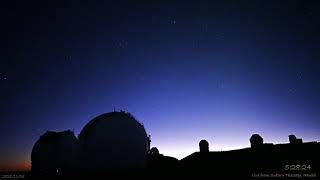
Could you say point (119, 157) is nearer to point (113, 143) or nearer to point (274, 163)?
point (113, 143)

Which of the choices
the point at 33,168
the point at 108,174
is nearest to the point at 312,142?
the point at 108,174

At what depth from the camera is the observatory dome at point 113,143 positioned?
2417 cm

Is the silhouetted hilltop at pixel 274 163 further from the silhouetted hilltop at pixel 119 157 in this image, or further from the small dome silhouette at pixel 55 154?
the small dome silhouette at pixel 55 154

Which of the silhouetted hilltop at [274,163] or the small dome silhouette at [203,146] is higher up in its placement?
the small dome silhouette at [203,146]

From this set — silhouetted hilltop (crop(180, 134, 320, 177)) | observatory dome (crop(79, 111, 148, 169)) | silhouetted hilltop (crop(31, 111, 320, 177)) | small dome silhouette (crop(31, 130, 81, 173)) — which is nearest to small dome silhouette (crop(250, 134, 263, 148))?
silhouetted hilltop (crop(180, 134, 320, 177))

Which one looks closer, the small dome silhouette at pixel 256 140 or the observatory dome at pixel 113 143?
the observatory dome at pixel 113 143

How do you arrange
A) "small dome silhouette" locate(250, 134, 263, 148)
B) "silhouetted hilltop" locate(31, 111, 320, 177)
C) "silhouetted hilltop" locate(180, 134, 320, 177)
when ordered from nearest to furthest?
"silhouetted hilltop" locate(31, 111, 320, 177)
"silhouetted hilltop" locate(180, 134, 320, 177)
"small dome silhouette" locate(250, 134, 263, 148)

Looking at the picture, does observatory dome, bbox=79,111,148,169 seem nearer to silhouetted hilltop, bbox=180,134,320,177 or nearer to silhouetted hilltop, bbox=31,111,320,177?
silhouetted hilltop, bbox=31,111,320,177

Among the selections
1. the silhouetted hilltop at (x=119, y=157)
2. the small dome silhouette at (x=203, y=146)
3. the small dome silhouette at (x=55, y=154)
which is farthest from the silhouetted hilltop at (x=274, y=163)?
the small dome silhouette at (x=55, y=154)

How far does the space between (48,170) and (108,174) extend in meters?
14.2

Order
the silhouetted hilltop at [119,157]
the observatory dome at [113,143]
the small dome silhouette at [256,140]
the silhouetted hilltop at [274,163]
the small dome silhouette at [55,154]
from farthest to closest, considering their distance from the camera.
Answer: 1. the small dome silhouette at [256,140]
2. the small dome silhouette at [55,154]
3. the silhouetted hilltop at [274,163]
4. the observatory dome at [113,143]
5. the silhouetted hilltop at [119,157]

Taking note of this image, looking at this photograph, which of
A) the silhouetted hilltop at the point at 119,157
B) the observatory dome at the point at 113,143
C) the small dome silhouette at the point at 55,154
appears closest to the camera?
the silhouetted hilltop at the point at 119,157

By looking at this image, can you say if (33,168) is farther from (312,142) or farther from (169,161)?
(312,142)

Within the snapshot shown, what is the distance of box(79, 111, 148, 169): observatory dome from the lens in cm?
2417
